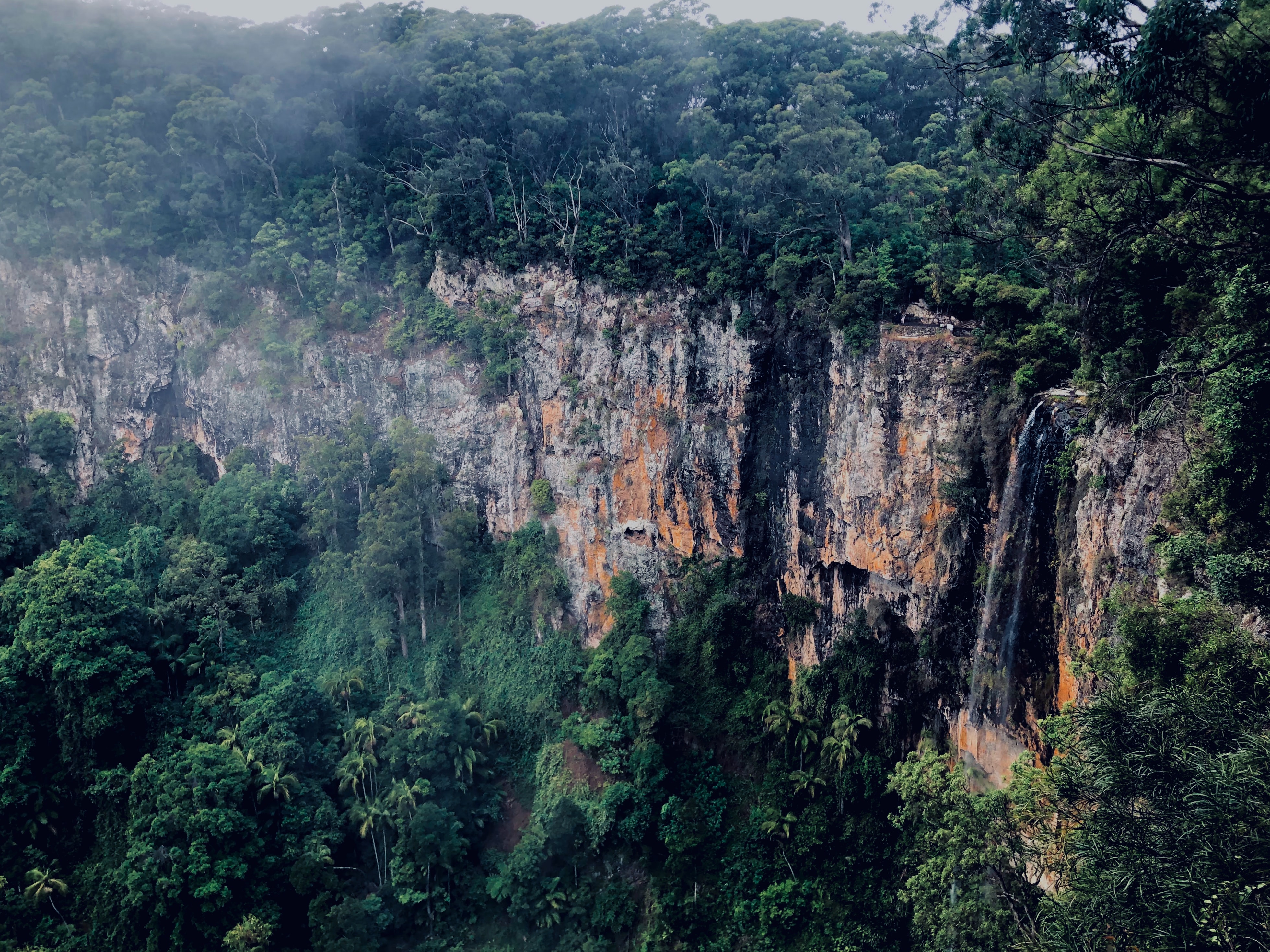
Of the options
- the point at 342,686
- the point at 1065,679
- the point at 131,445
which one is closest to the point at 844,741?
the point at 1065,679

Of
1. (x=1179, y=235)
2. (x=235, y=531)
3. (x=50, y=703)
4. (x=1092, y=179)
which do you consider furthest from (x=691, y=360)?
(x=50, y=703)

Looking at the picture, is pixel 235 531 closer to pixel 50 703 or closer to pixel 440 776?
pixel 50 703

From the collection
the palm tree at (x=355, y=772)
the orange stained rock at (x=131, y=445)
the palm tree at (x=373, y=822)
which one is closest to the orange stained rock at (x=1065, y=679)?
the palm tree at (x=373, y=822)

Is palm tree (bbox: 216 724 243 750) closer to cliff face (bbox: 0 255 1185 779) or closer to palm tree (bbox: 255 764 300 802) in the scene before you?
palm tree (bbox: 255 764 300 802)

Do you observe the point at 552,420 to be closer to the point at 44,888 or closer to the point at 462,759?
the point at 462,759

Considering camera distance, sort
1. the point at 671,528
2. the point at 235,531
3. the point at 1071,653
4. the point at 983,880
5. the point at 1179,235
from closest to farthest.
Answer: the point at 1179,235 < the point at 983,880 < the point at 1071,653 < the point at 671,528 < the point at 235,531

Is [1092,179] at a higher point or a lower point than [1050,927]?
higher

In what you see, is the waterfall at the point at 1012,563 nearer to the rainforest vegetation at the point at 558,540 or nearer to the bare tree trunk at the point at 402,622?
the rainforest vegetation at the point at 558,540
